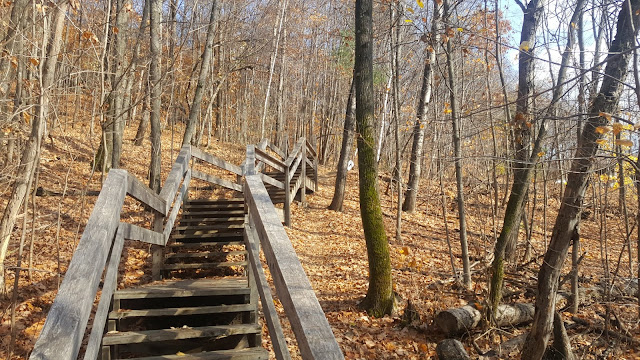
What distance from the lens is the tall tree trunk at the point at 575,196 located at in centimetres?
485

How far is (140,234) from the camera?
416cm

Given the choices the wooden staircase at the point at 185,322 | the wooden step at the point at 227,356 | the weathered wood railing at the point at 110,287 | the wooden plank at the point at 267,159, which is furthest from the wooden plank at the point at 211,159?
the wooden step at the point at 227,356

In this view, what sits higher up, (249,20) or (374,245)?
(249,20)

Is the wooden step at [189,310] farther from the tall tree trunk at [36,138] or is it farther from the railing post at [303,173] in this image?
the railing post at [303,173]

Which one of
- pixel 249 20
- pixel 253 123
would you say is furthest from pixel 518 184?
pixel 253 123

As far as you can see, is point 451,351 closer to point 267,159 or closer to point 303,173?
point 267,159

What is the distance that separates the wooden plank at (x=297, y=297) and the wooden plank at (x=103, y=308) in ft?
3.55

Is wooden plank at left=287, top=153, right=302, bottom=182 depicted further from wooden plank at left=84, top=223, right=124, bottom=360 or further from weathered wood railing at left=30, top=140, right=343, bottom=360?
wooden plank at left=84, top=223, right=124, bottom=360

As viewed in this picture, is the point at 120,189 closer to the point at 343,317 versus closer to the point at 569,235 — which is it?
the point at 343,317

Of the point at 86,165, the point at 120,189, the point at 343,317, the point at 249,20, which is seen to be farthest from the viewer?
the point at 249,20

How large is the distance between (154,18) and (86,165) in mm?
6194

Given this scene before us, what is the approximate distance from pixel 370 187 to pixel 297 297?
4.54 metres

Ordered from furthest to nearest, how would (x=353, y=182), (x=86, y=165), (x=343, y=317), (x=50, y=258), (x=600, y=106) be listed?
1. (x=353, y=182)
2. (x=86, y=165)
3. (x=50, y=258)
4. (x=343, y=317)
5. (x=600, y=106)

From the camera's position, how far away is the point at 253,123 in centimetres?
3002
